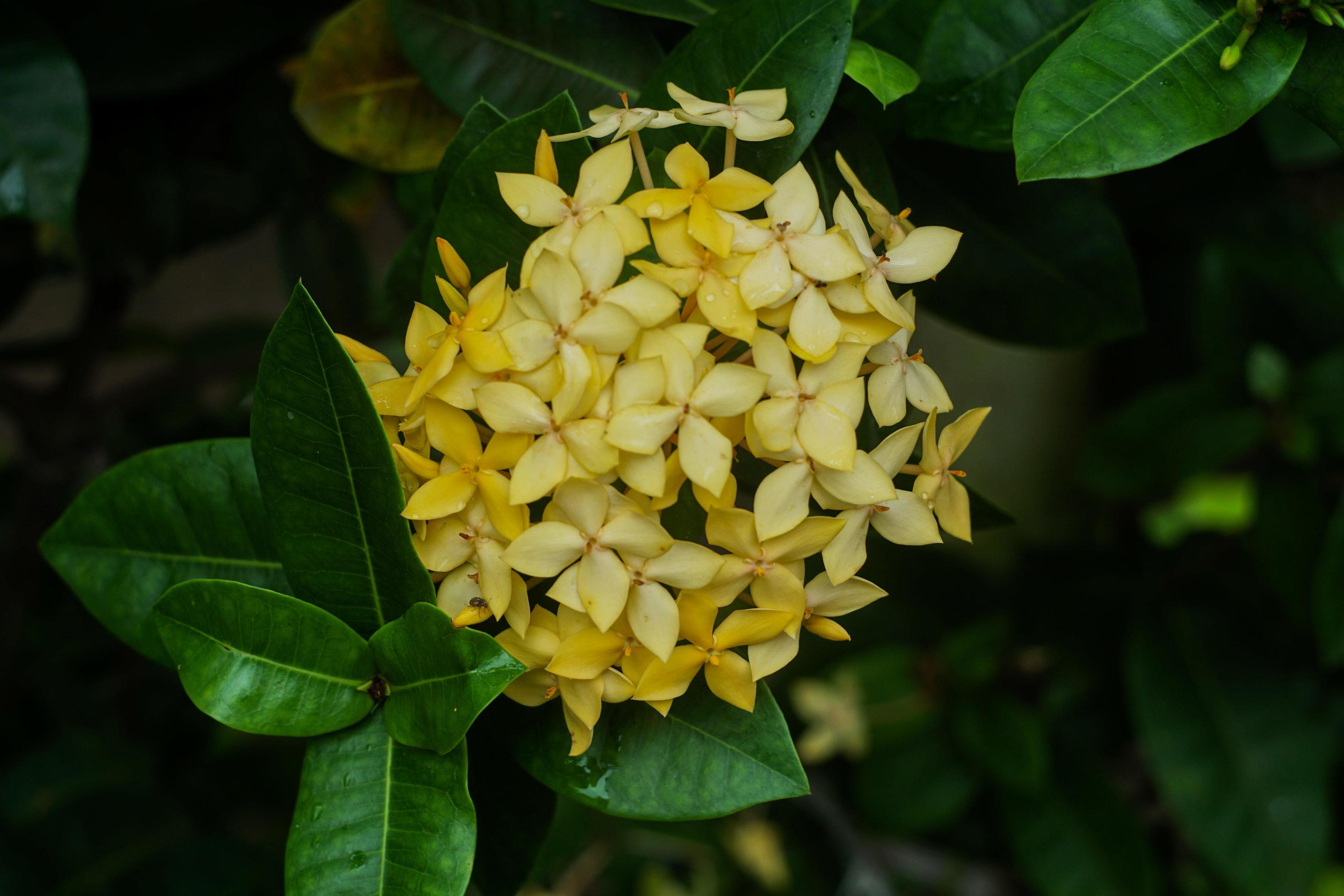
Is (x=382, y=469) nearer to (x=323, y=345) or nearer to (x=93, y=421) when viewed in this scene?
(x=323, y=345)

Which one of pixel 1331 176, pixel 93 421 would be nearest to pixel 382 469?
pixel 93 421

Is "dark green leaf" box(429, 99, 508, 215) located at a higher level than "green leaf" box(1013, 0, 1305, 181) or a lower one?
lower

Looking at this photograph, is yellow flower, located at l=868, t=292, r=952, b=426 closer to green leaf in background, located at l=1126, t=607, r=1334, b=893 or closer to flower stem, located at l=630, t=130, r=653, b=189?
flower stem, located at l=630, t=130, r=653, b=189

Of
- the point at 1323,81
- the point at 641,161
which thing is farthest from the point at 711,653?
the point at 1323,81

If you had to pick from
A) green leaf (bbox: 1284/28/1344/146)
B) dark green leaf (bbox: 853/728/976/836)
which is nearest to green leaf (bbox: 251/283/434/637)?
green leaf (bbox: 1284/28/1344/146)

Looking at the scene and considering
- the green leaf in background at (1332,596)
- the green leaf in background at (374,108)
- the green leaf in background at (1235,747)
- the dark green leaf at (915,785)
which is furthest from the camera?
the dark green leaf at (915,785)

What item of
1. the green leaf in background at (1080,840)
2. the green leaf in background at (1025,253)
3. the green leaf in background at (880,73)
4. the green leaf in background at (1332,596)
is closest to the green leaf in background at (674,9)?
the green leaf in background at (880,73)

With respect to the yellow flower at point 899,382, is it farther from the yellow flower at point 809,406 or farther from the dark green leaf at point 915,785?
the dark green leaf at point 915,785
